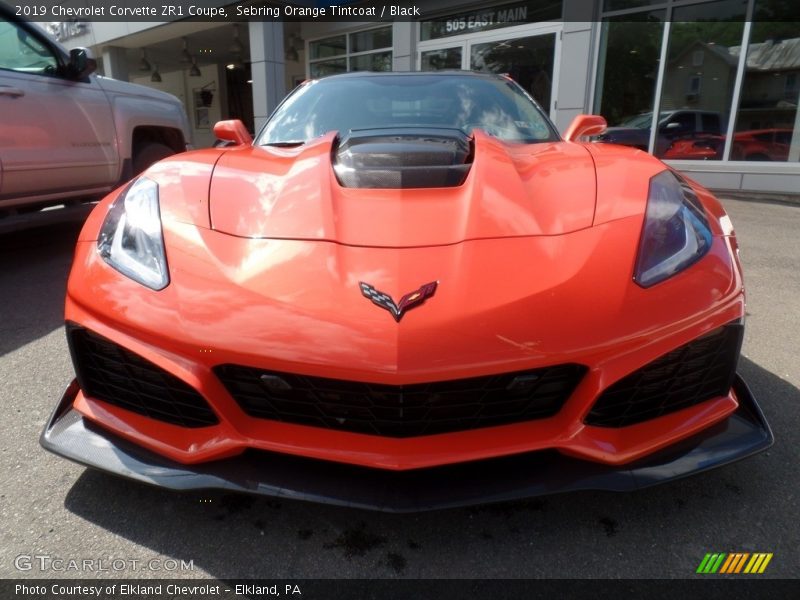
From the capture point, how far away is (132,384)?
1.41 meters

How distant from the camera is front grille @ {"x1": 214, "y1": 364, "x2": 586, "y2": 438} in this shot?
50.1 inches

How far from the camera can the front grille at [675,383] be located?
131 centimetres

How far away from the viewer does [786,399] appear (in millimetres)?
2084

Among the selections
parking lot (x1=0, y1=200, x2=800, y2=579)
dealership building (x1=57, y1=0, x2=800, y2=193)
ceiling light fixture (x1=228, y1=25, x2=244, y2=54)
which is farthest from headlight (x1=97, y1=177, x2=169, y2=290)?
ceiling light fixture (x1=228, y1=25, x2=244, y2=54)

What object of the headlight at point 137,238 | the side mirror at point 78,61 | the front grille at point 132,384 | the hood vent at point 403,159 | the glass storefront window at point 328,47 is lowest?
the front grille at point 132,384

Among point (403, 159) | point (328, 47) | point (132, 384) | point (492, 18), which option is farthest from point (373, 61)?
point (132, 384)

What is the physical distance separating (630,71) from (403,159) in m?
8.34

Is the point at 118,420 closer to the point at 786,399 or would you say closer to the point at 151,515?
the point at 151,515

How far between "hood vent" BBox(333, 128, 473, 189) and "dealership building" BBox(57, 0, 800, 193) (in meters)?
6.96

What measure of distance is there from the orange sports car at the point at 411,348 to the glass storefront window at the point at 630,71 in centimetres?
822

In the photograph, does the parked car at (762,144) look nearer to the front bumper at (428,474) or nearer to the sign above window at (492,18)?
the sign above window at (492,18)

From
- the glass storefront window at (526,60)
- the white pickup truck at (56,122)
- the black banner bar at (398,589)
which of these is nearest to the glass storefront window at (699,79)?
the glass storefront window at (526,60)

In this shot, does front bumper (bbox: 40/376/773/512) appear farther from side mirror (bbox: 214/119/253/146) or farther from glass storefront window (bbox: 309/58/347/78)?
glass storefront window (bbox: 309/58/347/78)

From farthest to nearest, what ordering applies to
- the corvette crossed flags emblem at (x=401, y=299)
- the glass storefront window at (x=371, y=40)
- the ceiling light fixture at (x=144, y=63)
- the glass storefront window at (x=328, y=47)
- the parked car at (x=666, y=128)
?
the ceiling light fixture at (x=144, y=63), the glass storefront window at (x=328, y=47), the glass storefront window at (x=371, y=40), the parked car at (x=666, y=128), the corvette crossed flags emblem at (x=401, y=299)
